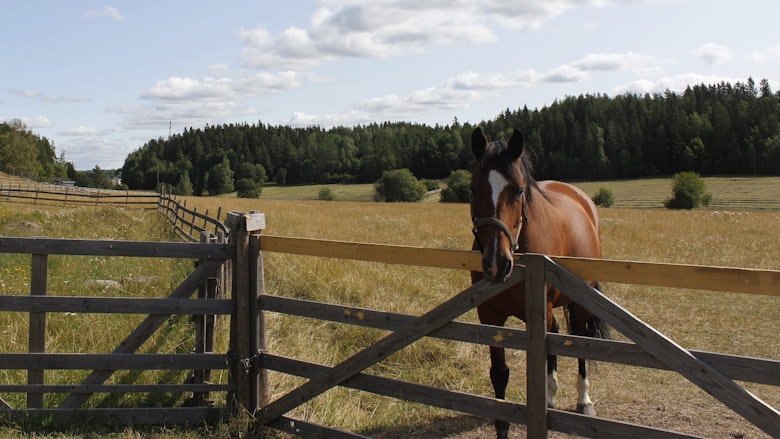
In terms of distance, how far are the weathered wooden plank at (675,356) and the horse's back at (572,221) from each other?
167 centimetres

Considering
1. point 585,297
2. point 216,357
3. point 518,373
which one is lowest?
point 518,373

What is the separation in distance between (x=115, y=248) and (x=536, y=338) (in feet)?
10.8

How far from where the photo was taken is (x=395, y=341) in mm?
4027

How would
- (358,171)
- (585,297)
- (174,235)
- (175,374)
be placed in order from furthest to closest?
(358,171) → (174,235) → (175,374) → (585,297)

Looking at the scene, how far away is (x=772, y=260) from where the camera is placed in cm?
1499

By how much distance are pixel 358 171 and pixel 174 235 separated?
323 ft

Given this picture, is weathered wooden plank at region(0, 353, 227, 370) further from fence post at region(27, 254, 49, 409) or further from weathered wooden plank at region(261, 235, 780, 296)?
weathered wooden plank at region(261, 235, 780, 296)

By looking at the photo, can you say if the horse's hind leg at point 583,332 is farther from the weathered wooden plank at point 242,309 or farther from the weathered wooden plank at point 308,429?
the weathered wooden plank at point 242,309

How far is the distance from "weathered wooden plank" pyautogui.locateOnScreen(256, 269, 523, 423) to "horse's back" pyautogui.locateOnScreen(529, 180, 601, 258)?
161cm

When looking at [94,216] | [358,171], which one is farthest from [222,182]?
[94,216]

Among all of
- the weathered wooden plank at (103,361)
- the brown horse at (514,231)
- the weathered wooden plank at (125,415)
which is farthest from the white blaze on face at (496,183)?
the weathered wooden plank at (125,415)

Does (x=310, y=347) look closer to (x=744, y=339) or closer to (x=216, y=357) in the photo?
(x=216, y=357)

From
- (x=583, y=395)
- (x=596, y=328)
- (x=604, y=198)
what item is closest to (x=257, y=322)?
(x=583, y=395)

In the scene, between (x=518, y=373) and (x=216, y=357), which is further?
(x=518, y=373)
